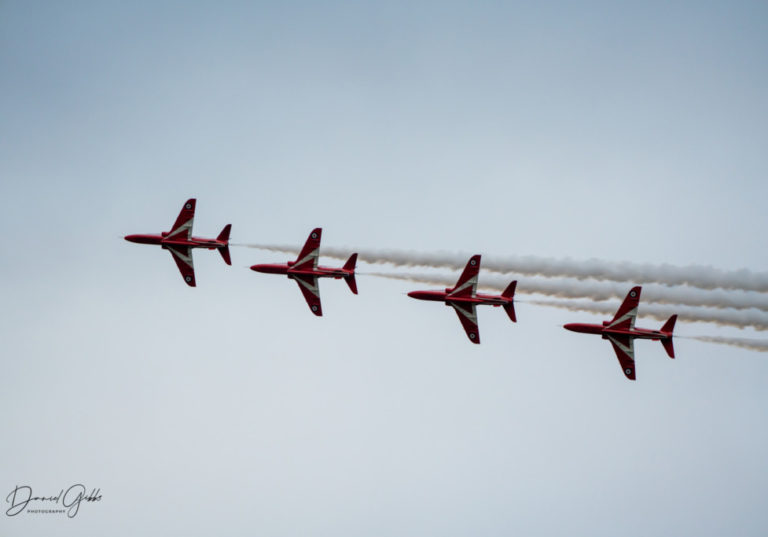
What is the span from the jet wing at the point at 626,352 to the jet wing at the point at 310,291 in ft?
92.7

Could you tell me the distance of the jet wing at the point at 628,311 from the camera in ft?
279

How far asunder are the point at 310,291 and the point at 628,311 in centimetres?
3050

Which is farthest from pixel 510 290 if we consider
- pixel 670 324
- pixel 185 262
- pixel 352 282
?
pixel 185 262

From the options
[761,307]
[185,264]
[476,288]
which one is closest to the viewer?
[761,307]

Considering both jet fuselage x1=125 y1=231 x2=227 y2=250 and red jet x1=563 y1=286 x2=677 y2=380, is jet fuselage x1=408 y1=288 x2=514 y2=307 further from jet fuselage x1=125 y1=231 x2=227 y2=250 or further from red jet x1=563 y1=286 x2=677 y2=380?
jet fuselage x1=125 y1=231 x2=227 y2=250

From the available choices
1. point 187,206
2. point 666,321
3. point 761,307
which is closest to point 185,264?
point 187,206

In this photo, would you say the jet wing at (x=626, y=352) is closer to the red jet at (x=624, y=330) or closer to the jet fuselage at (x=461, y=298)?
the red jet at (x=624, y=330)

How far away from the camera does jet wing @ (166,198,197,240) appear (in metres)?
93.8

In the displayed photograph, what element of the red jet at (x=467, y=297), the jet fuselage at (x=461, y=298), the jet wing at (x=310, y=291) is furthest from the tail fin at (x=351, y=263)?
the red jet at (x=467, y=297)

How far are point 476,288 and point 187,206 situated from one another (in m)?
30.4

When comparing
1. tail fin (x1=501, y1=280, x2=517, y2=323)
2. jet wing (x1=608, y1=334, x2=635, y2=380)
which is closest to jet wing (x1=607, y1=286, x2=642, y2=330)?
jet wing (x1=608, y1=334, x2=635, y2=380)

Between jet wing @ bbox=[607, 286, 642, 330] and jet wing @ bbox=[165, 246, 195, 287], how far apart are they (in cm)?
4211

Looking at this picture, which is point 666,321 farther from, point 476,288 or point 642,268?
point 476,288

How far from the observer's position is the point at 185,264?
309 ft
